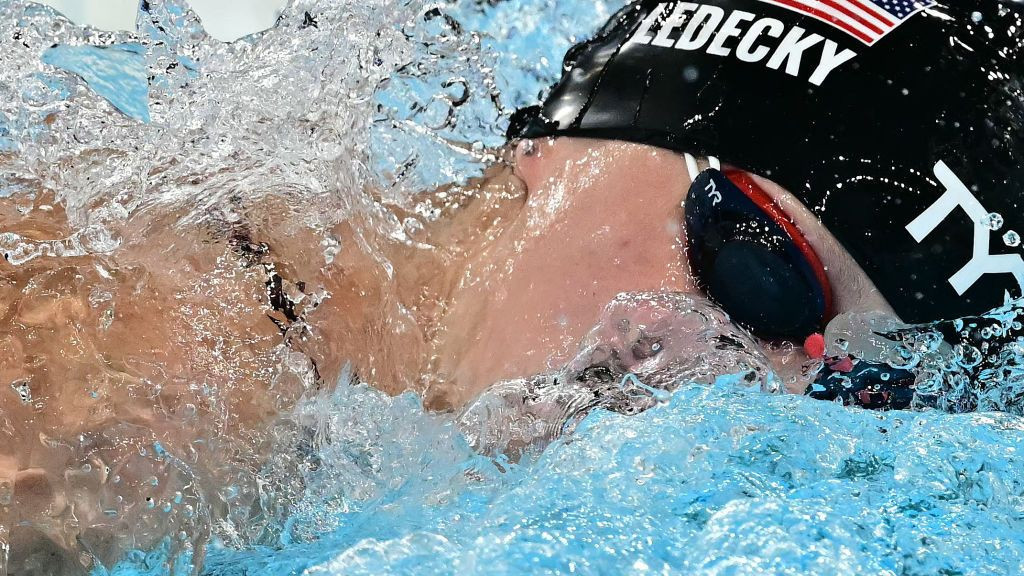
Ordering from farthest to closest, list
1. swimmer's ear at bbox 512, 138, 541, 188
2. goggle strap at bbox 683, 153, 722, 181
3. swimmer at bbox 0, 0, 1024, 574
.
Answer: swimmer's ear at bbox 512, 138, 541, 188 < goggle strap at bbox 683, 153, 722, 181 < swimmer at bbox 0, 0, 1024, 574

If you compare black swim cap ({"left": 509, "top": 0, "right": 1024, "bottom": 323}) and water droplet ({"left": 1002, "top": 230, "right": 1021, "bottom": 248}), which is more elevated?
black swim cap ({"left": 509, "top": 0, "right": 1024, "bottom": 323})

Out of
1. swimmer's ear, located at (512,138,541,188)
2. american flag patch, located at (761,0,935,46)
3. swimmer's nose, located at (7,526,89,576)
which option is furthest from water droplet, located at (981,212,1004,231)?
swimmer's nose, located at (7,526,89,576)

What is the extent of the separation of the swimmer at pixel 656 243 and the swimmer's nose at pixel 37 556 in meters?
0.19

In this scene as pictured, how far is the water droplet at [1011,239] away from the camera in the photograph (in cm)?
133

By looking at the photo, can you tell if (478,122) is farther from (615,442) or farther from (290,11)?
(615,442)

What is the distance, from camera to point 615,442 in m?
1.05

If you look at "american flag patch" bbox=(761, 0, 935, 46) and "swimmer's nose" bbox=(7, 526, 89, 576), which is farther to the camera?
"american flag patch" bbox=(761, 0, 935, 46)

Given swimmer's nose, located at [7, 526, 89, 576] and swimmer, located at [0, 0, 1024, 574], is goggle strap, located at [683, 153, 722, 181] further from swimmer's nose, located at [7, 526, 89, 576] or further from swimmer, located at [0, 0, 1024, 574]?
swimmer's nose, located at [7, 526, 89, 576]

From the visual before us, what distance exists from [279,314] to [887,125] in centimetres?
93

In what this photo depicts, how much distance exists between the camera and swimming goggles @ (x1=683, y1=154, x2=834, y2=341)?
1.37m

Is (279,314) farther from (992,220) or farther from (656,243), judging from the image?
(992,220)

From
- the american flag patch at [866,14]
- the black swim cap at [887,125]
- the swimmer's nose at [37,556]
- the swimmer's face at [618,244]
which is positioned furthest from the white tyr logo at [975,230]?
the swimmer's nose at [37,556]

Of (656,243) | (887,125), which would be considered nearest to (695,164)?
(656,243)

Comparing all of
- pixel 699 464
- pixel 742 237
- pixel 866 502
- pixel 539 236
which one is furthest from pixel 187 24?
pixel 866 502
